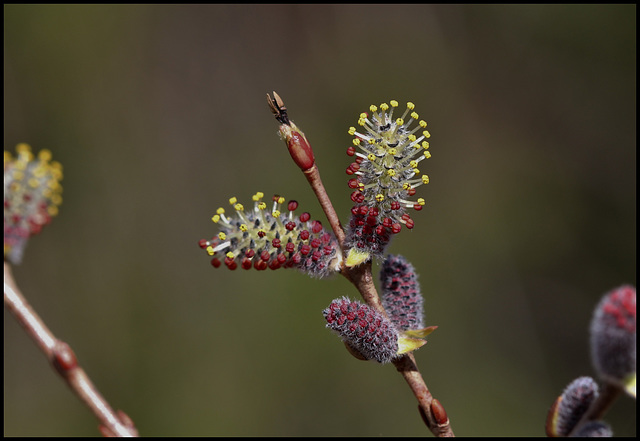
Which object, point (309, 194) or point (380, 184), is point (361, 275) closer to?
point (380, 184)

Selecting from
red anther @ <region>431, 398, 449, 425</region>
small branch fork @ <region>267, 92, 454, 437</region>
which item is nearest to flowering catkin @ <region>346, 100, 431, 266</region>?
small branch fork @ <region>267, 92, 454, 437</region>

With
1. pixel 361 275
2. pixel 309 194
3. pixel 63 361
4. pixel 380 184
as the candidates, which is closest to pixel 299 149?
pixel 380 184

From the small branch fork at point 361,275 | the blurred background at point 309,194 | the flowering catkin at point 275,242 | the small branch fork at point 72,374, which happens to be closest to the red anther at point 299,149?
the small branch fork at point 361,275

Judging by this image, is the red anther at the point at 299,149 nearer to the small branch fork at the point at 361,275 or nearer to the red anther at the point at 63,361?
the small branch fork at the point at 361,275

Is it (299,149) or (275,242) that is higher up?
(299,149)

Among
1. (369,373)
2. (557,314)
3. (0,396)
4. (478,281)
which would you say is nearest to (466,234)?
(478,281)

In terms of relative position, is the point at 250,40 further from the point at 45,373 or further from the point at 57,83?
the point at 45,373

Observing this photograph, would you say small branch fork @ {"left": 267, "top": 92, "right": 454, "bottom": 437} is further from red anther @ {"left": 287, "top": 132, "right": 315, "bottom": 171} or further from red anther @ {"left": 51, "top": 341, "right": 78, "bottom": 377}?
red anther @ {"left": 51, "top": 341, "right": 78, "bottom": 377}
